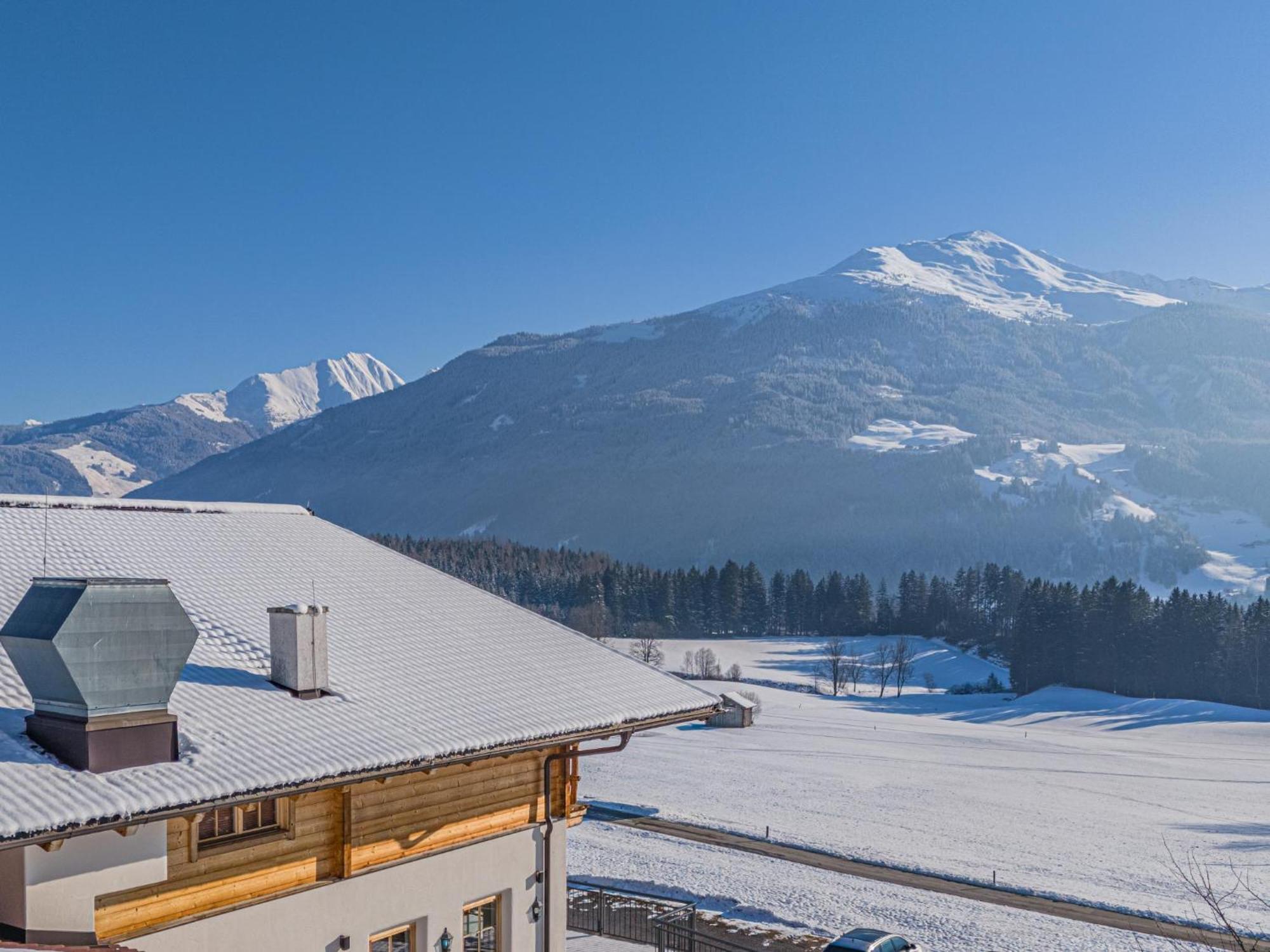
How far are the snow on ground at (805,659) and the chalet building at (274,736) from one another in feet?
319

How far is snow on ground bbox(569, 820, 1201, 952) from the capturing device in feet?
84.1

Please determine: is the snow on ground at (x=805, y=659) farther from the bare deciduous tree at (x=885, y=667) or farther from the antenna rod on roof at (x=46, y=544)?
the antenna rod on roof at (x=46, y=544)

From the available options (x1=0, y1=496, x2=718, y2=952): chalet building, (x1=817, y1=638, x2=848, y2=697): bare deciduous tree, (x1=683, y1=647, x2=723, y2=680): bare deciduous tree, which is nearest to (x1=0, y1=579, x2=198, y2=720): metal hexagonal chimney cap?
(x1=0, y1=496, x2=718, y2=952): chalet building

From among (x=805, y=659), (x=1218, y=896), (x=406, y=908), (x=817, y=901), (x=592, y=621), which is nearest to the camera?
(x=406, y=908)

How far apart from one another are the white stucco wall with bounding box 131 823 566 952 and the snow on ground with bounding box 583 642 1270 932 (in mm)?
22242

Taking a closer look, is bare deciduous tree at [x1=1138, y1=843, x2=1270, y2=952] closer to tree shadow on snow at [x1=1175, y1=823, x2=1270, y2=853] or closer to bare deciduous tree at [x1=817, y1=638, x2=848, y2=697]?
Answer: tree shadow on snow at [x1=1175, y1=823, x2=1270, y2=853]

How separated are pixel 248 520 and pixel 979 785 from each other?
1774 inches

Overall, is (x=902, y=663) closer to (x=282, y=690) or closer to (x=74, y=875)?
(x=282, y=690)

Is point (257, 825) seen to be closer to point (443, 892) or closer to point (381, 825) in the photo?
point (381, 825)

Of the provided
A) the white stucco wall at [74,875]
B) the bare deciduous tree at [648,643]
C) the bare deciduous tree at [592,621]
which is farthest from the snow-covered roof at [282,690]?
the bare deciduous tree at [592,621]

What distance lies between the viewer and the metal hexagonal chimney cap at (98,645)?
9141 millimetres

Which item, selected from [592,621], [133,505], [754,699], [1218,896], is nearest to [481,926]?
[133,505]

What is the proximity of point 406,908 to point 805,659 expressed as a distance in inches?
4656

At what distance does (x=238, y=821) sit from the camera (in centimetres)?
1120
